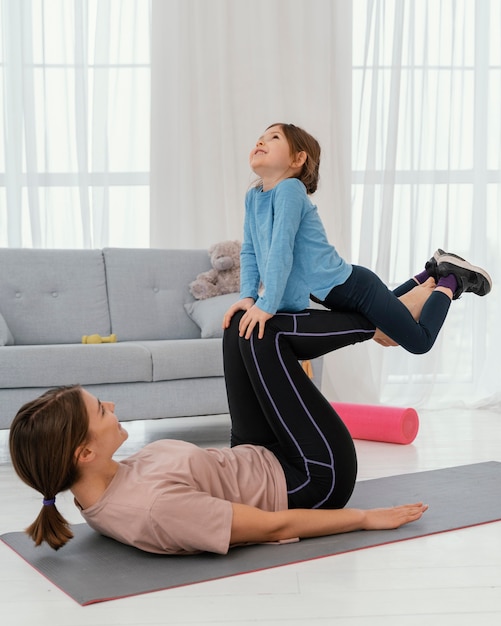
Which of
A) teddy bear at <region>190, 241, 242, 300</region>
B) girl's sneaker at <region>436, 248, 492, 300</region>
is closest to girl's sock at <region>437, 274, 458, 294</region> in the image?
girl's sneaker at <region>436, 248, 492, 300</region>

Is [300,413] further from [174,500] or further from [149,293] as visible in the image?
[149,293]

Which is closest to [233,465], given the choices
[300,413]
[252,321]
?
[300,413]

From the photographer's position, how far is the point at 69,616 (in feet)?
5.24

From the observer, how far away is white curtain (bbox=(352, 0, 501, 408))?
16.0ft

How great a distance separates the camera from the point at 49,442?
1.78 m

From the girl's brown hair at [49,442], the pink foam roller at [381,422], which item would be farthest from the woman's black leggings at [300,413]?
the pink foam roller at [381,422]

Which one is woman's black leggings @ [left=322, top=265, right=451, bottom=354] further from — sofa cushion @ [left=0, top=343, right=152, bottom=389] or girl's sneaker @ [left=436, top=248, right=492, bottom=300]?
sofa cushion @ [left=0, top=343, right=152, bottom=389]

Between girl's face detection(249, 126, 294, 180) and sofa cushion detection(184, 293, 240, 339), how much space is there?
1.46 m

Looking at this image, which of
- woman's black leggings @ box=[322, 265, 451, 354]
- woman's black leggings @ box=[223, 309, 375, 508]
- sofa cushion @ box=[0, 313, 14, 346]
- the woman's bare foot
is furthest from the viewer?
sofa cushion @ box=[0, 313, 14, 346]

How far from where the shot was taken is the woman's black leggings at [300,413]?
2.11 metres

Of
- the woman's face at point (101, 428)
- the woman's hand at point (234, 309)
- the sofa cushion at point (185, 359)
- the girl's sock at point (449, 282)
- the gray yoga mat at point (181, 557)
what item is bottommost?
the gray yoga mat at point (181, 557)

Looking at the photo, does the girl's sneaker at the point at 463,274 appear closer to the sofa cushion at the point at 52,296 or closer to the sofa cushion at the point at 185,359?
the sofa cushion at the point at 185,359

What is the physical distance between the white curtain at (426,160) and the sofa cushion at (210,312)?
132 cm

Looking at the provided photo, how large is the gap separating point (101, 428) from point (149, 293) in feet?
7.35
